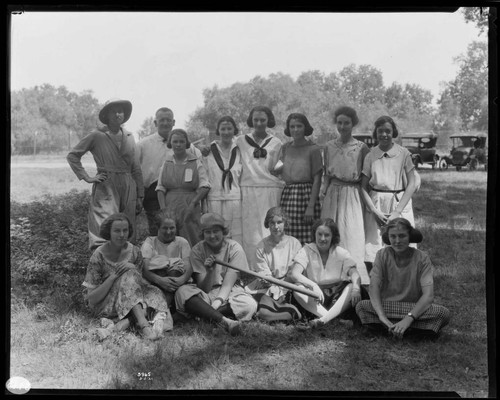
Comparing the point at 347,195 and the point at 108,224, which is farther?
the point at 347,195

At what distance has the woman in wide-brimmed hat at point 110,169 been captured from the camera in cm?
575

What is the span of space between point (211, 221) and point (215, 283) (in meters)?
0.51

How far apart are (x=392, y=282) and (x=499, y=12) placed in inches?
90.5

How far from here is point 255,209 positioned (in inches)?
229

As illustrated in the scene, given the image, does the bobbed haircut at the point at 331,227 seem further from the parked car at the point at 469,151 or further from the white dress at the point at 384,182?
the parked car at the point at 469,151

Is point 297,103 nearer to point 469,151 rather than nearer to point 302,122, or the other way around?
point 302,122

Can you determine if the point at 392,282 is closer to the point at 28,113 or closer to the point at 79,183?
the point at 79,183

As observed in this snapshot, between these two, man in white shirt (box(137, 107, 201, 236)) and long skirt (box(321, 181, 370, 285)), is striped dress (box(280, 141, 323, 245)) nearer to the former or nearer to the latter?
long skirt (box(321, 181, 370, 285))

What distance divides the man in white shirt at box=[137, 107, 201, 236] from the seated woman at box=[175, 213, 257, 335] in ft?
1.57

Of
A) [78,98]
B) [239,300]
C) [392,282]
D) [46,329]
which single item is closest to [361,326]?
[392,282]

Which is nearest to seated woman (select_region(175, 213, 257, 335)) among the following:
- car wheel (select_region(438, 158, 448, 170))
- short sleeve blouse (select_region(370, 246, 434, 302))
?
short sleeve blouse (select_region(370, 246, 434, 302))

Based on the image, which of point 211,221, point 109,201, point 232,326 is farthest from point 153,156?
point 232,326

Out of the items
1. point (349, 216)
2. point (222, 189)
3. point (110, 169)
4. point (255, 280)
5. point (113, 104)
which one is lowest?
point (255, 280)

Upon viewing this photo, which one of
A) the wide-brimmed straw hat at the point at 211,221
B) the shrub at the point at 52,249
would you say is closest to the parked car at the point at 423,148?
the wide-brimmed straw hat at the point at 211,221
